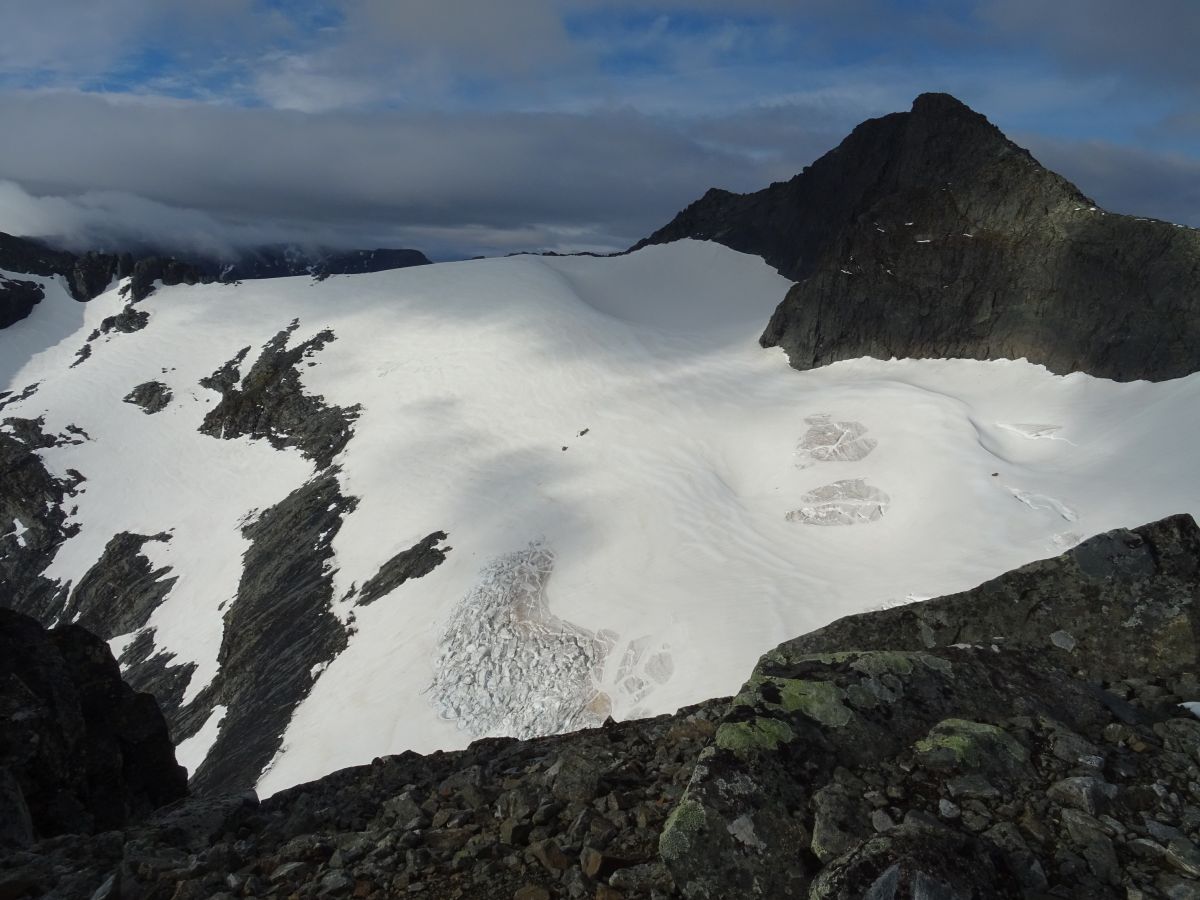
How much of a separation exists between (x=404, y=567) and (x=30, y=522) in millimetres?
40200

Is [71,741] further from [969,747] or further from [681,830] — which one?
[969,747]

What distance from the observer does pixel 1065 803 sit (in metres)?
5.49

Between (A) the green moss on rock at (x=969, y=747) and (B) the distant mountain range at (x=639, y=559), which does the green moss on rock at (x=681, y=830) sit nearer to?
(B) the distant mountain range at (x=639, y=559)

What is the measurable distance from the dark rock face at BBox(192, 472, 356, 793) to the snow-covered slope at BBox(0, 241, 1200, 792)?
0.73 meters

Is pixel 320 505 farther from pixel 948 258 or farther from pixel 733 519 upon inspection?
pixel 948 258

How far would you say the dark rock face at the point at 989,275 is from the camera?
4500 cm

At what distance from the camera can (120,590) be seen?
1901 inches

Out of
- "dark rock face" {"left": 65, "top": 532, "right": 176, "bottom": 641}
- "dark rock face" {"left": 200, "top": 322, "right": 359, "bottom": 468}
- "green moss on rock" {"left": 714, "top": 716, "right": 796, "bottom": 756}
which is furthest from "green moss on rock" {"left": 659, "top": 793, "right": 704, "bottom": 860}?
"dark rock face" {"left": 200, "top": 322, "right": 359, "bottom": 468}

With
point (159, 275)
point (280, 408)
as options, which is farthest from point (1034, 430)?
point (159, 275)

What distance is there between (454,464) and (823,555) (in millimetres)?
22907

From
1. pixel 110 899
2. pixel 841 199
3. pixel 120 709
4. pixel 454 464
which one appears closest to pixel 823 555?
pixel 454 464

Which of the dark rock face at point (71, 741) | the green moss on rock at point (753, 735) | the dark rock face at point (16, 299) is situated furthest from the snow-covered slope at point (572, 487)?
the dark rock face at point (16, 299)

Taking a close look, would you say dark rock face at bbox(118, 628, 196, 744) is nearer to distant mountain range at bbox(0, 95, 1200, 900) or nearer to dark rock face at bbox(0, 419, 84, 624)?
distant mountain range at bbox(0, 95, 1200, 900)

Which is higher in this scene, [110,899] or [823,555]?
[110,899]
